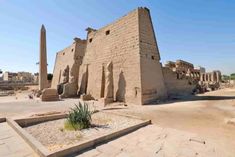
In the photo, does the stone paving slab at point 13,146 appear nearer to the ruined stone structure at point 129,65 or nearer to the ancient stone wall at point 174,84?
the ruined stone structure at point 129,65

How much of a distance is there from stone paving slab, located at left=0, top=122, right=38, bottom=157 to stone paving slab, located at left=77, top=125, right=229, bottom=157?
3.71ft

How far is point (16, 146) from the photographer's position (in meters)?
3.57

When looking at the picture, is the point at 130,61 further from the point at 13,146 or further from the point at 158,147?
the point at 13,146

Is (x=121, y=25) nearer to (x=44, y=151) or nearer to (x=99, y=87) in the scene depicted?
(x=99, y=87)

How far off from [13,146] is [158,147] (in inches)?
125

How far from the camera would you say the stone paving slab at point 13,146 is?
3166 millimetres

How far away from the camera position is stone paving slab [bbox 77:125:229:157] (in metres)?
3.09

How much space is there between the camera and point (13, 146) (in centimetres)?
358

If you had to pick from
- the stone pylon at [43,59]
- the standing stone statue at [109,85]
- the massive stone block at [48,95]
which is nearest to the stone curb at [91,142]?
the standing stone statue at [109,85]

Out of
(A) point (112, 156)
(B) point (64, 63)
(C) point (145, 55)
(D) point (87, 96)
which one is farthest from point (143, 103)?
(B) point (64, 63)

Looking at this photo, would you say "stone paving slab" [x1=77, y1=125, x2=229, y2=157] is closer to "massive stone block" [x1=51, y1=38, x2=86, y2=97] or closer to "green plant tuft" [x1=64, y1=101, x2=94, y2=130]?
"green plant tuft" [x1=64, y1=101, x2=94, y2=130]

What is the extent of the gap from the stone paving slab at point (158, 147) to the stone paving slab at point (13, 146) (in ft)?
3.71

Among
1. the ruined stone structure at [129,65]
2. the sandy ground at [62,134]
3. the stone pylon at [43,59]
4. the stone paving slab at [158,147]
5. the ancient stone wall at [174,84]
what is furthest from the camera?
the stone pylon at [43,59]

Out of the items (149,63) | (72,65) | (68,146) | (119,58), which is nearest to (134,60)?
(149,63)
